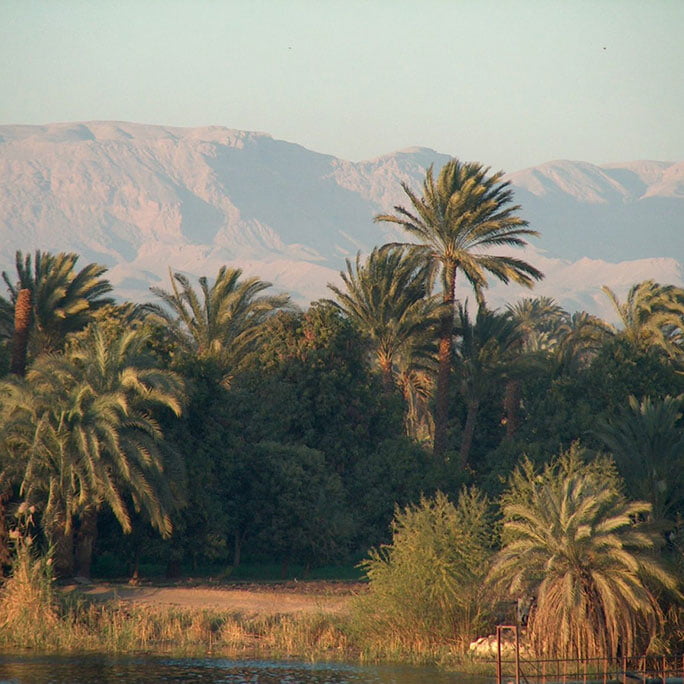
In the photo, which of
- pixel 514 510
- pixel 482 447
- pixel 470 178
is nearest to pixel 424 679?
pixel 514 510

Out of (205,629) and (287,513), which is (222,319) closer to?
(287,513)

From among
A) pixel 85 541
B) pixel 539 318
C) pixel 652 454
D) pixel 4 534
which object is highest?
pixel 539 318

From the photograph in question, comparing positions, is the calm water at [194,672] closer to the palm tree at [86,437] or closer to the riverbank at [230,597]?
the riverbank at [230,597]

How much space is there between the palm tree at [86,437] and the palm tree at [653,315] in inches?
1105

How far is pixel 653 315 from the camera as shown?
182 feet

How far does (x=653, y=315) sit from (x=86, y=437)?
3153 centimetres

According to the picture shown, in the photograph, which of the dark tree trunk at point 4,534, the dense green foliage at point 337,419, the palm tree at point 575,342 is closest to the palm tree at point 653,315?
the dense green foliage at point 337,419

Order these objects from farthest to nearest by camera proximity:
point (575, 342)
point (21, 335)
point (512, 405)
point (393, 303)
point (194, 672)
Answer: point (575, 342) → point (512, 405) → point (393, 303) → point (21, 335) → point (194, 672)

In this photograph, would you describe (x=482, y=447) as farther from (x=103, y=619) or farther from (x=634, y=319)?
(x=103, y=619)

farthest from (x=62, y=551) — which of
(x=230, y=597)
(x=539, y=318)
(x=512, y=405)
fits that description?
(x=539, y=318)

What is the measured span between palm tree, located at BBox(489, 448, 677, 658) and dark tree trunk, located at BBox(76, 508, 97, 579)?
12984 mm

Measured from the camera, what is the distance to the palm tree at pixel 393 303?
4978 centimetres

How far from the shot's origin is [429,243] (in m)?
50.2

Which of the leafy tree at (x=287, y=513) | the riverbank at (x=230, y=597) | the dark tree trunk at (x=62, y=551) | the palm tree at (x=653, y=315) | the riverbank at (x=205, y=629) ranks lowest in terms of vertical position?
the riverbank at (x=205, y=629)
